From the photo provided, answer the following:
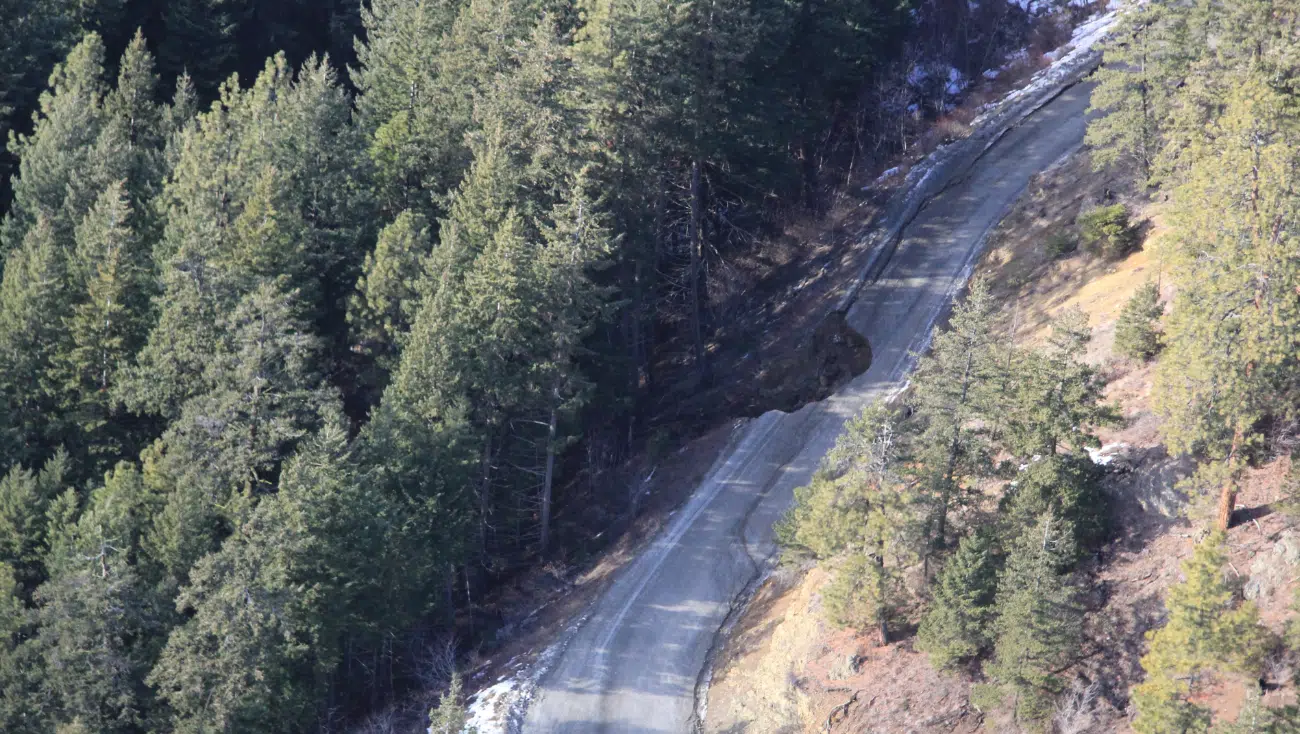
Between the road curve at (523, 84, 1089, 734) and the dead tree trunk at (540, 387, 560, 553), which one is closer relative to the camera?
the road curve at (523, 84, 1089, 734)

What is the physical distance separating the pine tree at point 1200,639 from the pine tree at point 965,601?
4.48m

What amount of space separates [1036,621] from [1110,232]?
56.8ft

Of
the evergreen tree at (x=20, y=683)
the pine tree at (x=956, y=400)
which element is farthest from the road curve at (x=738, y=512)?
the evergreen tree at (x=20, y=683)

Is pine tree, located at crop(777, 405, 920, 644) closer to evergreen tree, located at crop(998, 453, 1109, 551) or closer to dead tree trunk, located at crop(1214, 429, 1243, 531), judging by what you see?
evergreen tree, located at crop(998, 453, 1109, 551)

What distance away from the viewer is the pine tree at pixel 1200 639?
22.4m

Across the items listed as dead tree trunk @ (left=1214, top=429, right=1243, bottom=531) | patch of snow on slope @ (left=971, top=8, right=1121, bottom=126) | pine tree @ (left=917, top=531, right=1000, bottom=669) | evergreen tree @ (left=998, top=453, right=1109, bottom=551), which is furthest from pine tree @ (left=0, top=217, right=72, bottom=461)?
patch of snow on slope @ (left=971, top=8, right=1121, bottom=126)

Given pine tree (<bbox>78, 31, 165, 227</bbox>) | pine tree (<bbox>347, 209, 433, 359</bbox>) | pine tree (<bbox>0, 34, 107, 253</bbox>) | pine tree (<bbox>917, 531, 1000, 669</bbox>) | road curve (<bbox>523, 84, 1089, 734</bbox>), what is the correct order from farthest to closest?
pine tree (<bbox>0, 34, 107, 253</bbox>) → pine tree (<bbox>78, 31, 165, 227</bbox>) → pine tree (<bbox>347, 209, 433, 359</bbox>) → road curve (<bbox>523, 84, 1089, 734</bbox>) → pine tree (<bbox>917, 531, 1000, 669</bbox>)

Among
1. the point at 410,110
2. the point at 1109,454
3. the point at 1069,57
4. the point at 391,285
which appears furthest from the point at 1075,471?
the point at 1069,57

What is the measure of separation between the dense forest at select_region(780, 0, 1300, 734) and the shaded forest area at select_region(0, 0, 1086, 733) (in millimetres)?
10944

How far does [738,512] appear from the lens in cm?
3862

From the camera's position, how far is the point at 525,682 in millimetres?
33469

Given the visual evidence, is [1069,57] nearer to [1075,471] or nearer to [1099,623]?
[1075,471]

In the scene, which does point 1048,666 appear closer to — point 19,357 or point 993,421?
point 993,421

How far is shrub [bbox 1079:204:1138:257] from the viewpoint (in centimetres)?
3866
